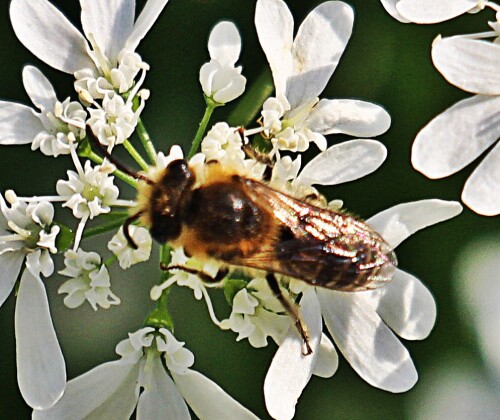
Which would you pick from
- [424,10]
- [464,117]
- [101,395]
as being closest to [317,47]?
[424,10]

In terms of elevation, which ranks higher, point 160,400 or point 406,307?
point 406,307

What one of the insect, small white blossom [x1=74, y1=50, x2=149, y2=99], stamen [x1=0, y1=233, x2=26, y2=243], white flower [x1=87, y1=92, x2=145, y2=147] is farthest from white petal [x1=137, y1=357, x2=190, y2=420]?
small white blossom [x1=74, y1=50, x2=149, y2=99]

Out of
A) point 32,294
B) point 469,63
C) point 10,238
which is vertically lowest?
point 32,294

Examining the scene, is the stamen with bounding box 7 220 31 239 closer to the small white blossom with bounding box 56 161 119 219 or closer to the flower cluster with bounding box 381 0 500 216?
the small white blossom with bounding box 56 161 119 219

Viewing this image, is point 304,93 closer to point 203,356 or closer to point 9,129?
point 9,129

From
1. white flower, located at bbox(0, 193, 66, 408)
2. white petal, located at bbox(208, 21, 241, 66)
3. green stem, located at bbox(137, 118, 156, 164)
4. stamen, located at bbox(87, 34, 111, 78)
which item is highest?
white petal, located at bbox(208, 21, 241, 66)

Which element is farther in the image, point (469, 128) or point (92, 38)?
point (92, 38)

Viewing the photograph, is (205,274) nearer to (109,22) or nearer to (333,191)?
(109,22)
